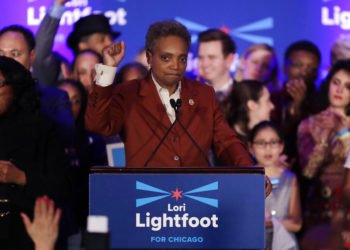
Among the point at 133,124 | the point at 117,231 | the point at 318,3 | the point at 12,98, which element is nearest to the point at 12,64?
the point at 12,98

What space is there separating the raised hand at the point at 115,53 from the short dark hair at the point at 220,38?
327cm

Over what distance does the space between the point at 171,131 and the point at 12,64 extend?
89cm

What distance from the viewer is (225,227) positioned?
3846 mm

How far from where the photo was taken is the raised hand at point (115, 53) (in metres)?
4.41

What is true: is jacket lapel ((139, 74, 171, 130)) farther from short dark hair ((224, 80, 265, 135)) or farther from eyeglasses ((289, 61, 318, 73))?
eyeglasses ((289, 61, 318, 73))

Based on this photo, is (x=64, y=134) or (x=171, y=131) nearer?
(x=171, y=131)

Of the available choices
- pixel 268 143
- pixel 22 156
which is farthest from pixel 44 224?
pixel 268 143

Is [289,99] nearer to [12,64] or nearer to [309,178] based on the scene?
[309,178]

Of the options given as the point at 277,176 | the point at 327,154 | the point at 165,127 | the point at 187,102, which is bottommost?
the point at 277,176

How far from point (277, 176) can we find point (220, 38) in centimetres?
108

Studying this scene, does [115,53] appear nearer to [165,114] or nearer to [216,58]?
[165,114]

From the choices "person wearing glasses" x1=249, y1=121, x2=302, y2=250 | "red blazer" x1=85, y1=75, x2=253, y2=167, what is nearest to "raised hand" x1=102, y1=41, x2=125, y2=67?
"red blazer" x1=85, y1=75, x2=253, y2=167

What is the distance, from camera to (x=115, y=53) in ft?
14.5

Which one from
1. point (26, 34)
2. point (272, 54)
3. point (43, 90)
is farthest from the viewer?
point (272, 54)
